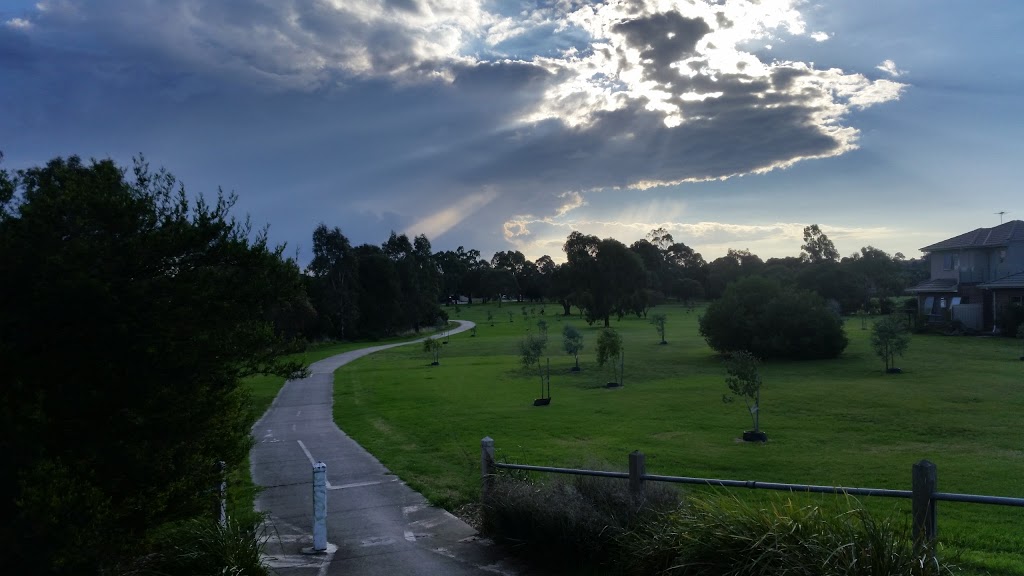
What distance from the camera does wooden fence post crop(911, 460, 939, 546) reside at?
600cm

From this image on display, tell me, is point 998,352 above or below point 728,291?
below

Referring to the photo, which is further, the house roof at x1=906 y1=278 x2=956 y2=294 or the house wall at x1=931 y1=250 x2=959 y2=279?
the house wall at x1=931 y1=250 x2=959 y2=279

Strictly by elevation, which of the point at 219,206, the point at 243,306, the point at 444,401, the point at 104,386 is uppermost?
the point at 219,206

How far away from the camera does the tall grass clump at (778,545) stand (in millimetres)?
5332

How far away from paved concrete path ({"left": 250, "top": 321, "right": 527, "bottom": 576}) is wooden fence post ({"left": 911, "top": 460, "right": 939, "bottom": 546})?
411 cm

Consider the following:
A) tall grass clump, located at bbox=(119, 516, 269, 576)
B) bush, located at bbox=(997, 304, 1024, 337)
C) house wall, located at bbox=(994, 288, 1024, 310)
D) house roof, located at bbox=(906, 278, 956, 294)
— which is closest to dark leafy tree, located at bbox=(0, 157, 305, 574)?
tall grass clump, located at bbox=(119, 516, 269, 576)

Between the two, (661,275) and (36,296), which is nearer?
(36,296)

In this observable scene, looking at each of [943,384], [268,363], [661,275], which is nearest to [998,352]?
[943,384]

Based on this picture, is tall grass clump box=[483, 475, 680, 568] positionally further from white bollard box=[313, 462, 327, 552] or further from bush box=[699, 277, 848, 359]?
bush box=[699, 277, 848, 359]

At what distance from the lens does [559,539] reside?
8.20 meters

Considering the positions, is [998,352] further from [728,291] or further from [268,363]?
[268,363]

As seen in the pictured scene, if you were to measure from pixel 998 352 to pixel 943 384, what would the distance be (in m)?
14.0

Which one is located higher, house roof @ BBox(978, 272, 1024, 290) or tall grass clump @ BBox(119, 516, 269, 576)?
house roof @ BBox(978, 272, 1024, 290)

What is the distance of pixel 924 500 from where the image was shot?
600 centimetres
